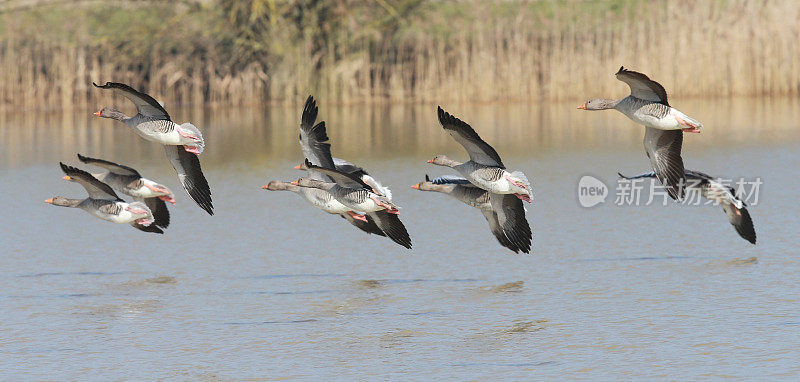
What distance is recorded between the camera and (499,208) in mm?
9617

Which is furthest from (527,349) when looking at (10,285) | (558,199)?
(558,199)

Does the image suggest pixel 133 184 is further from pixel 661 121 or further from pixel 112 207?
pixel 661 121

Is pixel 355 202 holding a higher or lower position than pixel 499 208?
higher

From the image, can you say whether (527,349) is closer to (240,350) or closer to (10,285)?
(240,350)

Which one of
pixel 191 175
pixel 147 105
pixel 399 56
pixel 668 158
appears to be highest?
pixel 399 56

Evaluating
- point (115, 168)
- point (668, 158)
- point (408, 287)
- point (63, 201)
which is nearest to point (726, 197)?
point (668, 158)

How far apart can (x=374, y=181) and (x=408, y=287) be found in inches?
34.9

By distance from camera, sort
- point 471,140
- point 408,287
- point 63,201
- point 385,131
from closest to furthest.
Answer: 1. point 471,140
2. point 408,287
3. point 63,201
4. point 385,131

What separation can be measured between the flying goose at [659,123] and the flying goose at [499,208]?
105 centimetres

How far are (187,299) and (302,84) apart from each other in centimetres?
1793

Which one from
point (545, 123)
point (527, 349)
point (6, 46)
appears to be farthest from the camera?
point (6, 46)

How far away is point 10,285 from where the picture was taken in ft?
31.7

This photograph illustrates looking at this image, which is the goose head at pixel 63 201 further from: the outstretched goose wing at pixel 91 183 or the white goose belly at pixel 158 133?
the white goose belly at pixel 158 133

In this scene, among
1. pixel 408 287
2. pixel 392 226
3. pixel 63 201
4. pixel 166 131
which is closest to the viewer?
pixel 166 131
